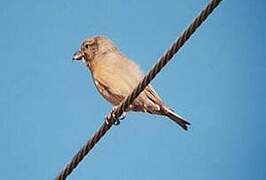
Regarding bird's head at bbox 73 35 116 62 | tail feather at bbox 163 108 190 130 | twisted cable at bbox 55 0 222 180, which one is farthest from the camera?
bird's head at bbox 73 35 116 62

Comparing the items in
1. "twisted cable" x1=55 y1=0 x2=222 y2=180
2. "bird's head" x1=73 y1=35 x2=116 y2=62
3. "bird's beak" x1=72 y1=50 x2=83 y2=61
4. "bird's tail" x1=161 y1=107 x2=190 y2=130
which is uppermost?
"bird's head" x1=73 y1=35 x2=116 y2=62

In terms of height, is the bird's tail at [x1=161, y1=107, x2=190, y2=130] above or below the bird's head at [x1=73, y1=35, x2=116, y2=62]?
below

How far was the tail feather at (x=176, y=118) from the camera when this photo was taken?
21.0ft

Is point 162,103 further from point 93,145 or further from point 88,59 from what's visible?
point 93,145

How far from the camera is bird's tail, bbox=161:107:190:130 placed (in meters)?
6.41

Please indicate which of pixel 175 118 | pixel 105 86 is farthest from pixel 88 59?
pixel 175 118

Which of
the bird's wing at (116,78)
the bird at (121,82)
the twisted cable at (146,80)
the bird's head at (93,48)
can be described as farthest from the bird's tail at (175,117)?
the twisted cable at (146,80)

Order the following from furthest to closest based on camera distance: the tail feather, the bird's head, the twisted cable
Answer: the bird's head
the tail feather
the twisted cable

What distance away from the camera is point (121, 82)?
6465mm

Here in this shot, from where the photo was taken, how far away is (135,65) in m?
6.75

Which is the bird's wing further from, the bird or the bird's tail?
the bird's tail

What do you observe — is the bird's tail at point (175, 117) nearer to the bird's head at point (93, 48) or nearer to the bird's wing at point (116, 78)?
the bird's wing at point (116, 78)

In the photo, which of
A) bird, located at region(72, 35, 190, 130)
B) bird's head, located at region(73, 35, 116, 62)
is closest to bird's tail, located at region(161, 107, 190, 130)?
bird, located at region(72, 35, 190, 130)

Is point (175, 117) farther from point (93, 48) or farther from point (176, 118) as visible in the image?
point (93, 48)
